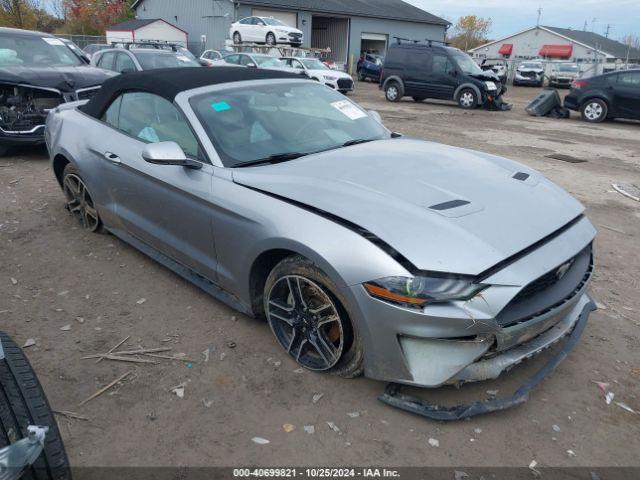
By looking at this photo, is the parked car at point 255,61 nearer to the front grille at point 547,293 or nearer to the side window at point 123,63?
the side window at point 123,63

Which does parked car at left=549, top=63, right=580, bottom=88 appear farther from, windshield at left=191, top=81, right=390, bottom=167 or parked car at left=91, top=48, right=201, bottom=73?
windshield at left=191, top=81, right=390, bottom=167

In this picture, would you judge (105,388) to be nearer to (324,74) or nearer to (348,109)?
(348,109)

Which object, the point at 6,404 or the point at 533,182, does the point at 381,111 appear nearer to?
the point at 533,182

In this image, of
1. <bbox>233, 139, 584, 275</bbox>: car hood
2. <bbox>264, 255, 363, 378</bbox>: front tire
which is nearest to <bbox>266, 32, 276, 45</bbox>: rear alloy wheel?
<bbox>233, 139, 584, 275</bbox>: car hood

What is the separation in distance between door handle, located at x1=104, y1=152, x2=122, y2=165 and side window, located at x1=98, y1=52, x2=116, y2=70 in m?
9.36

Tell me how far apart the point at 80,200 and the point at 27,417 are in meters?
3.42

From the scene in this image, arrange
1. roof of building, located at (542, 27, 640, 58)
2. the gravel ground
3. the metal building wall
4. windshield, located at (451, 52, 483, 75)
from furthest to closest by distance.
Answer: roof of building, located at (542, 27, 640, 58)
the metal building wall
windshield, located at (451, 52, 483, 75)
the gravel ground

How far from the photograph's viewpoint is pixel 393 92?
62.1ft

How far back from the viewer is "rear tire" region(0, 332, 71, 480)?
1.76 metres

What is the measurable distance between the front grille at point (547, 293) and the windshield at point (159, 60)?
11.2m

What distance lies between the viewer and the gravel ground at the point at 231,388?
96.0 inches

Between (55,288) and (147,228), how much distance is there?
0.89 meters

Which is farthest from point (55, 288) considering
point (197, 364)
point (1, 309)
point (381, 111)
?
point (381, 111)

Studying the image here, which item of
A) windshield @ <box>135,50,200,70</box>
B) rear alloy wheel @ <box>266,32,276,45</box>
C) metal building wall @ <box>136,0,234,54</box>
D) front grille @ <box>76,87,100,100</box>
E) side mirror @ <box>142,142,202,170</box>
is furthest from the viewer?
metal building wall @ <box>136,0,234,54</box>
